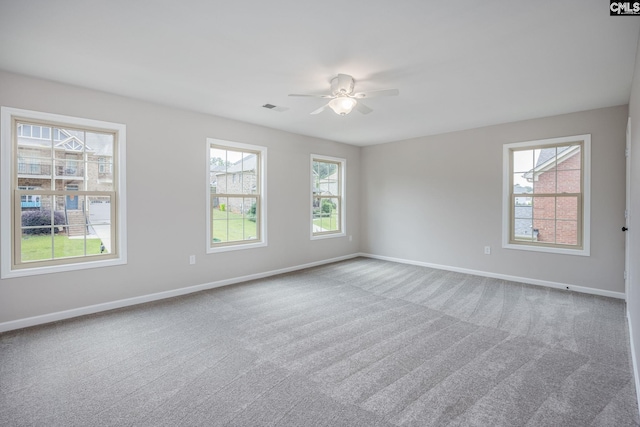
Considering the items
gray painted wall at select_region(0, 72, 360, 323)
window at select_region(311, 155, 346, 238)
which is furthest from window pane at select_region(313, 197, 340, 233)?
gray painted wall at select_region(0, 72, 360, 323)

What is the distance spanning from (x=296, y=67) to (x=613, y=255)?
15.4 ft

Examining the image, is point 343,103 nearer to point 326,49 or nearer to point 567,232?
point 326,49

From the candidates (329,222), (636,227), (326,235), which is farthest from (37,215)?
(636,227)

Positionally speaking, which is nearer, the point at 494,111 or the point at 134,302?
the point at 134,302

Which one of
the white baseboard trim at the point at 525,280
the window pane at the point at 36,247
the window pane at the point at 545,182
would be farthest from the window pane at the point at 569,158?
the window pane at the point at 36,247

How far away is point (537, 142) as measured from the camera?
185 inches

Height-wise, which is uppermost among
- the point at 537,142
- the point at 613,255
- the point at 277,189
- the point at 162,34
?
the point at 162,34

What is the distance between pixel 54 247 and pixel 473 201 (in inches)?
234

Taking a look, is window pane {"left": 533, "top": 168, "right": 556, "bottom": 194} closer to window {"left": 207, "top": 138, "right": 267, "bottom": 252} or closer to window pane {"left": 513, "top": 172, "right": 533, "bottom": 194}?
window pane {"left": 513, "top": 172, "right": 533, "bottom": 194}

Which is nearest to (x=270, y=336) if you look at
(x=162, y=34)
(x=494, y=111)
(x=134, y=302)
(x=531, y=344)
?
(x=134, y=302)

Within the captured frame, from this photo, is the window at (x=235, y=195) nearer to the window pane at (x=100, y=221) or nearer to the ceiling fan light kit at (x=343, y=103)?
the window pane at (x=100, y=221)

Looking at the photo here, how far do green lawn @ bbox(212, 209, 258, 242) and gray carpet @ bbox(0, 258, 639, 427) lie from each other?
111 centimetres

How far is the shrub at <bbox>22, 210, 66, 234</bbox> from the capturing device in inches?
129

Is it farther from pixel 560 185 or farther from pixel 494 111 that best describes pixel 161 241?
pixel 560 185
